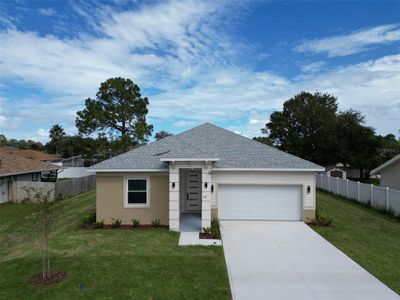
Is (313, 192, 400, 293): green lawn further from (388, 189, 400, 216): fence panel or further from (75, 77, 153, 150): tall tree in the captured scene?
(75, 77, 153, 150): tall tree

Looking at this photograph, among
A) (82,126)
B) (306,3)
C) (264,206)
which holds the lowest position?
(264,206)

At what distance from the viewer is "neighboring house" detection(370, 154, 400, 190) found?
66.1 ft

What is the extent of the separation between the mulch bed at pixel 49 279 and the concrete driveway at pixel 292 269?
4.46m

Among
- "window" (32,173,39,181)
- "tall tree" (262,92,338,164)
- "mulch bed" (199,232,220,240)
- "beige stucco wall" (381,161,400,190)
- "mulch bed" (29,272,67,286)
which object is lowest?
"mulch bed" (29,272,67,286)

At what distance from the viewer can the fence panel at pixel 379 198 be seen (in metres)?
17.6

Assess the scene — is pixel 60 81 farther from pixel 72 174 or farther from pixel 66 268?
pixel 72 174

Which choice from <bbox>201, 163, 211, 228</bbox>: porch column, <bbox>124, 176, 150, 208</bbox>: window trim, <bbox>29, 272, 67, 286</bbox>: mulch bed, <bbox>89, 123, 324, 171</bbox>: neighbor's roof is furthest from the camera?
<bbox>124, 176, 150, 208</bbox>: window trim

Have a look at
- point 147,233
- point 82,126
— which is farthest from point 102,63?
point 82,126

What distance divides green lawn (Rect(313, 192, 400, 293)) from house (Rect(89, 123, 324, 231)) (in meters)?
1.96

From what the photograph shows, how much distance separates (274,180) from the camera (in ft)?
49.0

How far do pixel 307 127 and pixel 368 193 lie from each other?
28.4 meters

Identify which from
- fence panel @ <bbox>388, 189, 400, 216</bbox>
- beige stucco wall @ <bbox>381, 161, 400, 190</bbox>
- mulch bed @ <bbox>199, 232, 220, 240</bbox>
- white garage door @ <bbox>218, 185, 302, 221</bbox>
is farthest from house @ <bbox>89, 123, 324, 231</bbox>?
beige stucco wall @ <bbox>381, 161, 400, 190</bbox>

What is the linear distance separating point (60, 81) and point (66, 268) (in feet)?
59.4

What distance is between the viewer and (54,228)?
13.6 m
